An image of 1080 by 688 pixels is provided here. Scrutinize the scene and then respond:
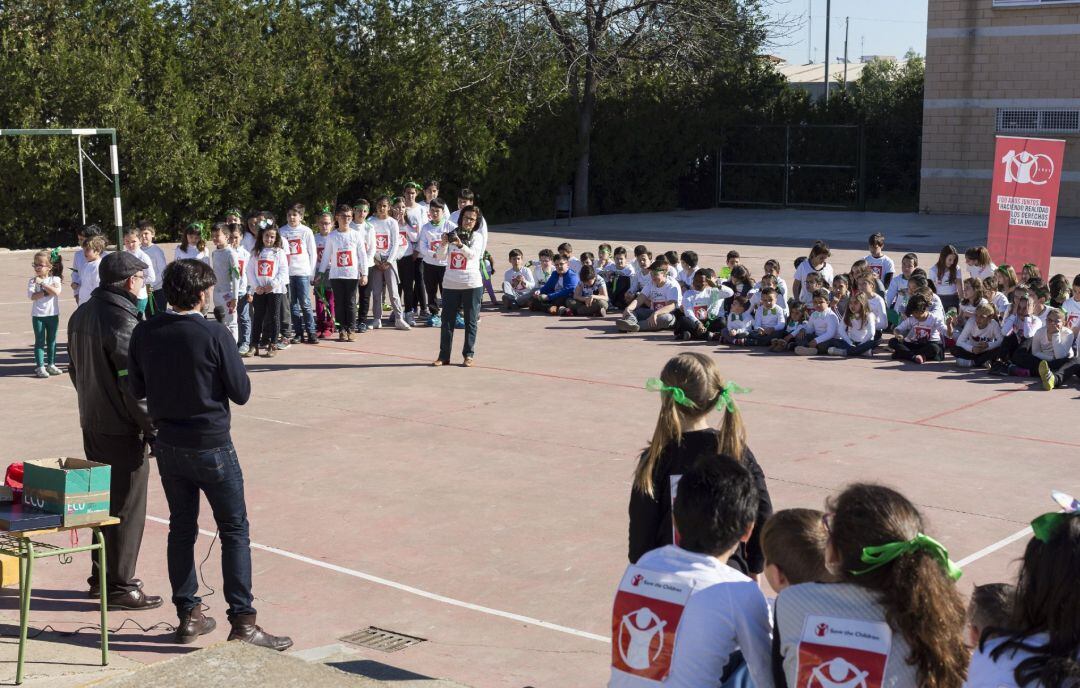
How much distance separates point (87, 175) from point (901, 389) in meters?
19.8

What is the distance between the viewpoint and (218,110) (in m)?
29.0

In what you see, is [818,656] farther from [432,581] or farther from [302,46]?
[302,46]

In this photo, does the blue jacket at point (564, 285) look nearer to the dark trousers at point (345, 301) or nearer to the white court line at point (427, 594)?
the dark trousers at point (345, 301)

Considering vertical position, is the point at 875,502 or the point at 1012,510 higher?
the point at 875,502

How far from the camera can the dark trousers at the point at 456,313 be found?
13797 millimetres

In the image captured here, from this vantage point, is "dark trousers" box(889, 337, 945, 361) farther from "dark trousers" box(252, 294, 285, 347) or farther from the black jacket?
the black jacket

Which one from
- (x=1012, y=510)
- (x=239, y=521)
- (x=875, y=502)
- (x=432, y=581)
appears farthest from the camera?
→ (x=1012, y=510)

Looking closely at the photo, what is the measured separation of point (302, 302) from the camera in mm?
15594

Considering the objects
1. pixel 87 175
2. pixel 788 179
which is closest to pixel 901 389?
pixel 87 175

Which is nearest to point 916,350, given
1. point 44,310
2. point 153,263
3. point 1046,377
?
point 1046,377

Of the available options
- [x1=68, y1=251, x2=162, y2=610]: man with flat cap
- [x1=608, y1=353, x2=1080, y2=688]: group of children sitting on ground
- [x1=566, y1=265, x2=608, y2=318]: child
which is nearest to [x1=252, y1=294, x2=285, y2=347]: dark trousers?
[x1=566, y1=265, x2=608, y2=318]: child

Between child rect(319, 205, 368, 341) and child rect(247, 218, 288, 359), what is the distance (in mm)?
1164

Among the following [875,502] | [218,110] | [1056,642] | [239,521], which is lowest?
[239,521]

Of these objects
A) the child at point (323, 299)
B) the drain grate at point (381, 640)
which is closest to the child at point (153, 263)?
the child at point (323, 299)
